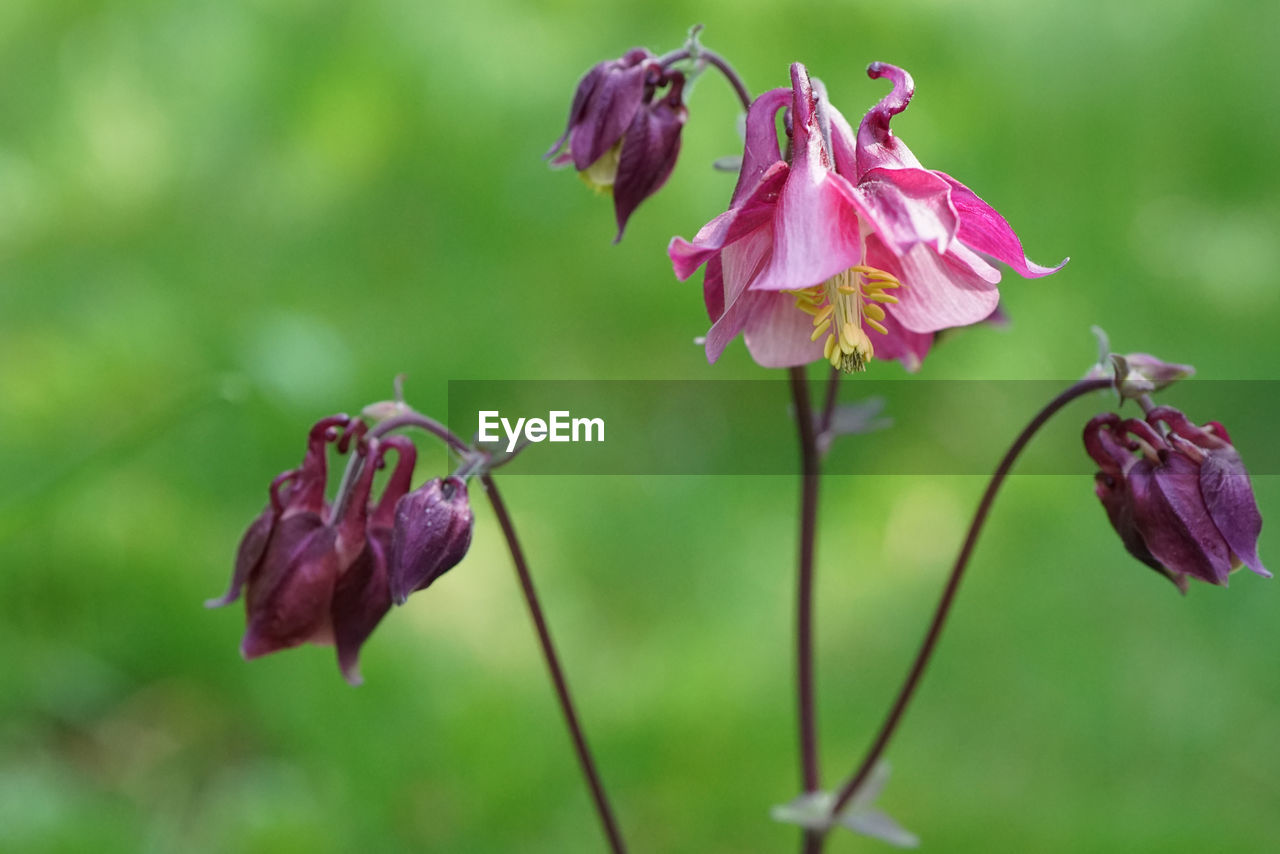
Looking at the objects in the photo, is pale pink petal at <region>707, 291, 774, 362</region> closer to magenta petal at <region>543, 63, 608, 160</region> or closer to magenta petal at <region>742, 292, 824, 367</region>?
magenta petal at <region>742, 292, 824, 367</region>

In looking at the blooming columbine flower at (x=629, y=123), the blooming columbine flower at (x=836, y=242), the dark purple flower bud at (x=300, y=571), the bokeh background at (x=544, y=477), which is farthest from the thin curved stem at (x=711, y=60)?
the bokeh background at (x=544, y=477)

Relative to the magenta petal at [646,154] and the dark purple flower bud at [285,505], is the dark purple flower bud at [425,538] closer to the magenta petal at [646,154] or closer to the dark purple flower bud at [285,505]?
the dark purple flower bud at [285,505]

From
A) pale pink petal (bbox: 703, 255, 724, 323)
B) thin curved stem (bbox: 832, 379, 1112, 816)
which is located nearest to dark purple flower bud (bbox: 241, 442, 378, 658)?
pale pink petal (bbox: 703, 255, 724, 323)

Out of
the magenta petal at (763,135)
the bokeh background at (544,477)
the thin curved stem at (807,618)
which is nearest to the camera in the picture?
the magenta petal at (763,135)

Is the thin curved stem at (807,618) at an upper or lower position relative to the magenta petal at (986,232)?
lower

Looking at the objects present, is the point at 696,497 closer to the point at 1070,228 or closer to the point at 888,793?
the point at 888,793

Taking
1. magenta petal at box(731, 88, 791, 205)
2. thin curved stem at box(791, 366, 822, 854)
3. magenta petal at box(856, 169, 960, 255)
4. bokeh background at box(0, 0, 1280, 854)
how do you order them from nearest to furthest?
magenta petal at box(856, 169, 960, 255) → magenta petal at box(731, 88, 791, 205) → thin curved stem at box(791, 366, 822, 854) → bokeh background at box(0, 0, 1280, 854)
